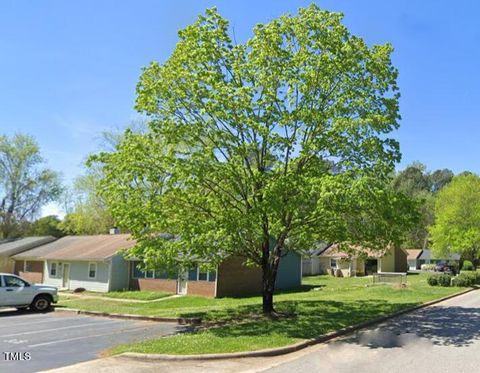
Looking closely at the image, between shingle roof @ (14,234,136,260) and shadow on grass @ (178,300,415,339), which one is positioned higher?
shingle roof @ (14,234,136,260)

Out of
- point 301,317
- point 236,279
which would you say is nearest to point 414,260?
point 236,279

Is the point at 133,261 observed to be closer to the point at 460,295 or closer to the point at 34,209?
the point at 460,295

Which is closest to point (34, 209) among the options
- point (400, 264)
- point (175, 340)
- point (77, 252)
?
point (77, 252)

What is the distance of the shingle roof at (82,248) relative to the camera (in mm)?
36750

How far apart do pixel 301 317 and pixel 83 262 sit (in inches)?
976

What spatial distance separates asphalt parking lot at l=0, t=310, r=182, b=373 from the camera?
40.1ft

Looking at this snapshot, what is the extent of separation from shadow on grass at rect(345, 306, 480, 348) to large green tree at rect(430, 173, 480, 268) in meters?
29.9

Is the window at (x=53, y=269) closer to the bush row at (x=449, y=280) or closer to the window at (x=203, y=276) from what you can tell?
the window at (x=203, y=276)

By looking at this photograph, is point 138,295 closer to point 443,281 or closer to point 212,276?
point 212,276

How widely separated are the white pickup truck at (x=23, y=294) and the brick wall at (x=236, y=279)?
32.8 feet

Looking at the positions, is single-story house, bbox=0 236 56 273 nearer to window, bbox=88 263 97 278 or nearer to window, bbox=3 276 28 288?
window, bbox=88 263 97 278

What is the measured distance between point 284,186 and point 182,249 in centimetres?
394

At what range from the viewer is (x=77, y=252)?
39.4 metres

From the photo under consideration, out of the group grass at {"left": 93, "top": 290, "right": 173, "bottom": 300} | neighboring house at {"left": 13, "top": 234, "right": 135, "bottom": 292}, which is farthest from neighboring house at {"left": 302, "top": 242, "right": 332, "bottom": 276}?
grass at {"left": 93, "top": 290, "right": 173, "bottom": 300}
